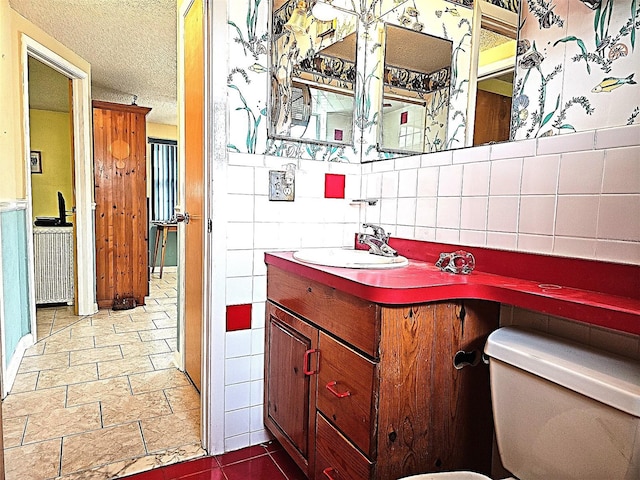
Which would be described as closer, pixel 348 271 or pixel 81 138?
pixel 348 271

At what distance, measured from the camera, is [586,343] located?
3.49 ft

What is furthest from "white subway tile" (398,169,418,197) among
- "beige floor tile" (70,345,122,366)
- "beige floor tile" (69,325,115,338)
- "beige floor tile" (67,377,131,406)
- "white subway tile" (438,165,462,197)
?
"beige floor tile" (69,325,115,338)

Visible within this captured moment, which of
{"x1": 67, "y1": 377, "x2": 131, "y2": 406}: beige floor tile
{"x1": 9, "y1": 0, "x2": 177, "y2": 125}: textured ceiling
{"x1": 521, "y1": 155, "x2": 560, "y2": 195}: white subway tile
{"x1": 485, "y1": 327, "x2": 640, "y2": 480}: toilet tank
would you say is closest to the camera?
{"x1": 485, "y1": 327, "x2": 640, "y2": 480}: toilet tank

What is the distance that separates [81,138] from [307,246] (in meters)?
2.73

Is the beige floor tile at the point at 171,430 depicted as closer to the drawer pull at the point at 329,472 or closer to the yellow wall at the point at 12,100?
the drawer pull at the point at 329,472

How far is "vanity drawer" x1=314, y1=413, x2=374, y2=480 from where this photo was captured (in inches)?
43.6

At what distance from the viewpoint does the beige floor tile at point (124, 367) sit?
248 centimetres

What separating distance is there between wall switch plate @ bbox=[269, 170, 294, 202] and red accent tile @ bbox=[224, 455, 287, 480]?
3.61ft

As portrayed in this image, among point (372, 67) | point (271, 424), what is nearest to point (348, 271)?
point (271, 424)

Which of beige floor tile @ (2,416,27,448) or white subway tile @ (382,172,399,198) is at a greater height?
white subway tile @ (382,172,399,198)

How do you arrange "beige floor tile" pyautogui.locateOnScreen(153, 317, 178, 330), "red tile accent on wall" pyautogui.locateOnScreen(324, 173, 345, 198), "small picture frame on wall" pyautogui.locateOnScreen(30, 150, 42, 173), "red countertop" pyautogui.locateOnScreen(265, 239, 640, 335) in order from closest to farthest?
"red countertop" pyautogui.locateOnScreen(265, 239, 640, 335)
"red tile accent on wall" pyautogui.locateOnScreen(324, 173, 345, 198)
"beige floor tile" pyautogui.locateOnScreen(153, 317, 178, 330)
"small picture frame on wall" pyautogui.locateOnScreen(30, 150, 42, 173)

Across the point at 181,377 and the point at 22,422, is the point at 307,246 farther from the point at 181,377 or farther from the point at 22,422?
the point at 22,422

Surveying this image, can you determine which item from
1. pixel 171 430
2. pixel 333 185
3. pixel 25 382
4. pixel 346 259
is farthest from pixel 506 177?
pixel 25 382

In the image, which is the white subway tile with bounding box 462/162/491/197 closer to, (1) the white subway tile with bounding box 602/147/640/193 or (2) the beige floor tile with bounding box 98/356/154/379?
(1) the white subway tile with bounding box 602/147/640/193
